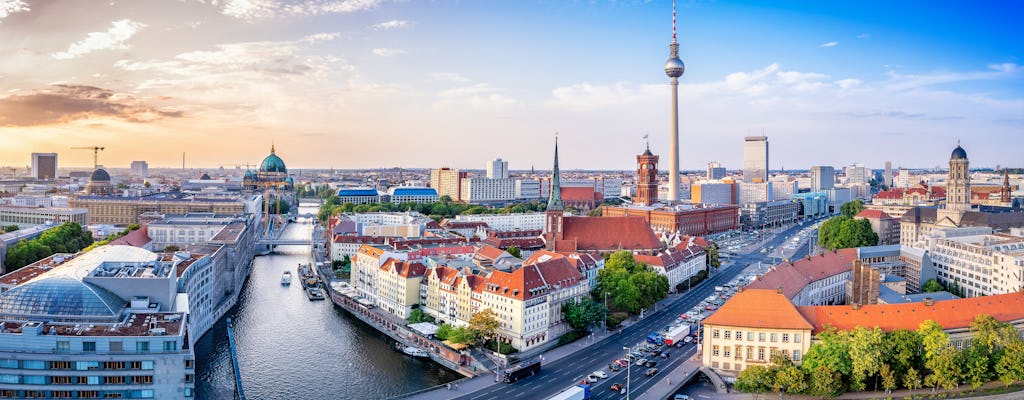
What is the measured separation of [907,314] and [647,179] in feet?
288

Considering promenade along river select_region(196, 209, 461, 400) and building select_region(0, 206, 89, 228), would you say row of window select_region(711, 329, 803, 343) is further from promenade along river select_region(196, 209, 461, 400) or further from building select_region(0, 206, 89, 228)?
building select_region(0, 206, 89, 228)

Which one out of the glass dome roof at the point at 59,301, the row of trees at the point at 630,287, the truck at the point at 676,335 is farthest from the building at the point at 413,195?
the glass dome roof at the point at 59,301

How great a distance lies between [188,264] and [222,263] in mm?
12880

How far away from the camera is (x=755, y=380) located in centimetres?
3878

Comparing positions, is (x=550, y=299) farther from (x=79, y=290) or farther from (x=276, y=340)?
(x=79, y=290)

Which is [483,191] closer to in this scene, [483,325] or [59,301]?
[483,325]

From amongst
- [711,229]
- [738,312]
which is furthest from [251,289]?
[711,229]

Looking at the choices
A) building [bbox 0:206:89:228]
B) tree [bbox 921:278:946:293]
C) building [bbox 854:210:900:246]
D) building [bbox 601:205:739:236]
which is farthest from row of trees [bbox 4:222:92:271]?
building [bbox 854:210:900:246]

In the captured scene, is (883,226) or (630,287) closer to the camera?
(630,287)

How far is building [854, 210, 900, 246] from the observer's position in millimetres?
104938

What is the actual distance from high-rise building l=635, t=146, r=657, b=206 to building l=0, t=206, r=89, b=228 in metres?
97.6

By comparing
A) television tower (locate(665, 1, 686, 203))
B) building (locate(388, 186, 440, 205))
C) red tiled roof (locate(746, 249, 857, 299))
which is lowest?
red tiled roof (locate(746, 249, 857, 299))

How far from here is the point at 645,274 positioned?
61.5 meters

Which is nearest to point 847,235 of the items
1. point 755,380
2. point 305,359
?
point 755,380
